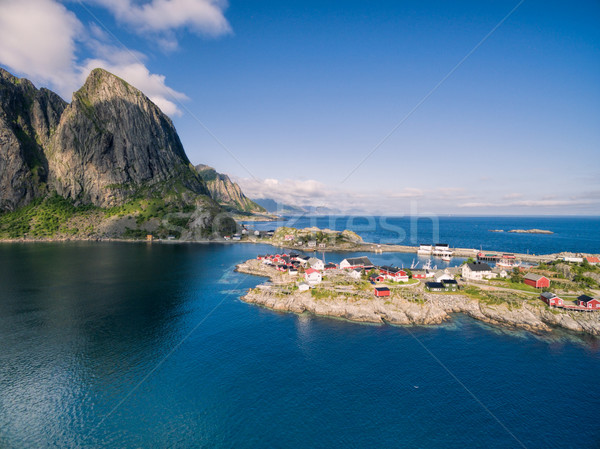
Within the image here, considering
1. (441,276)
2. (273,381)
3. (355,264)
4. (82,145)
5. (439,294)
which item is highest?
(82,145)

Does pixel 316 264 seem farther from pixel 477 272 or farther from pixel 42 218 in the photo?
pixel 42 218

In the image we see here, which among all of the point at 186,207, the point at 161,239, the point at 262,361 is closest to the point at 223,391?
the point at 262,361

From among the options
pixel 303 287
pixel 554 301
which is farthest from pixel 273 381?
pixel 554 301

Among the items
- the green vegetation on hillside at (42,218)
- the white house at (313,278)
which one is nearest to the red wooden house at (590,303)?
the white house at (313,278)

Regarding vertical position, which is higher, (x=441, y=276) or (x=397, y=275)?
(x=397, y=275)

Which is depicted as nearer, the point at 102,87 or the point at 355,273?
the point at 355,273
